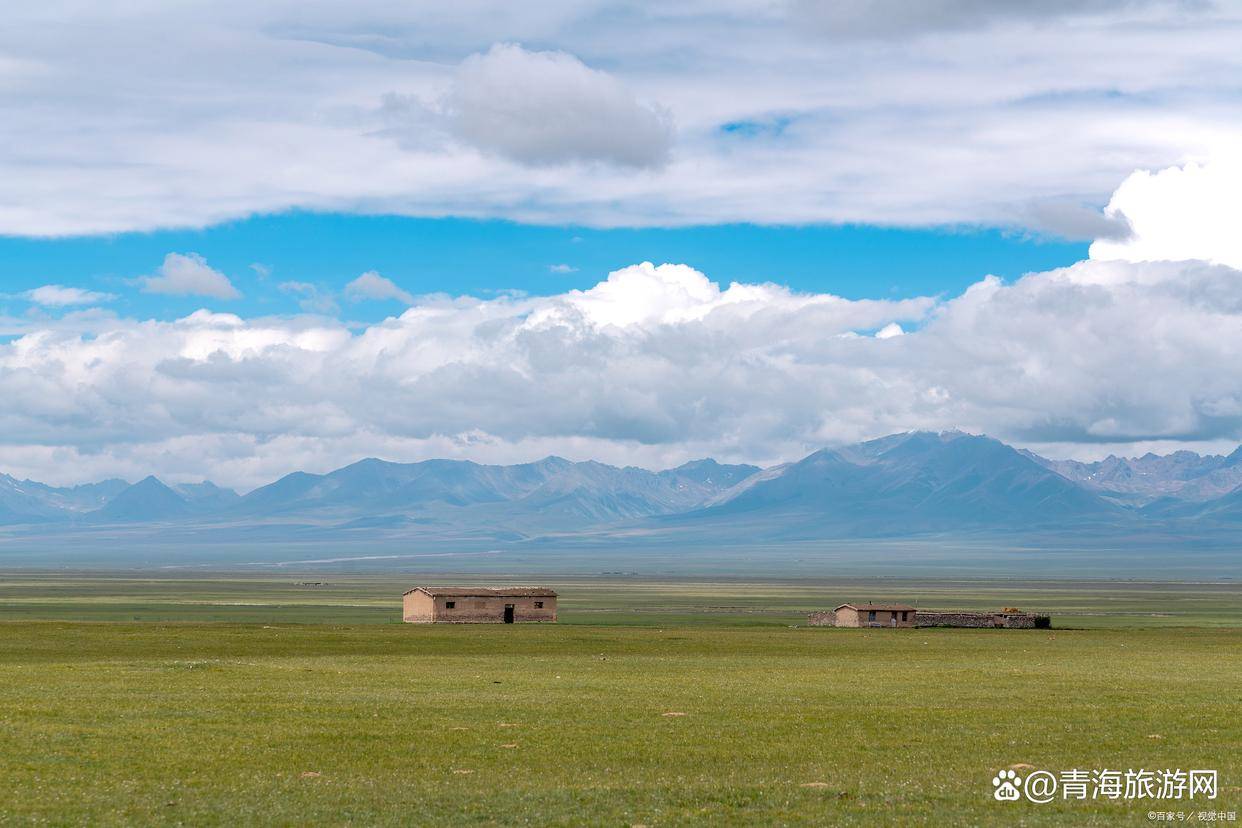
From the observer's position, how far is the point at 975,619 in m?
119

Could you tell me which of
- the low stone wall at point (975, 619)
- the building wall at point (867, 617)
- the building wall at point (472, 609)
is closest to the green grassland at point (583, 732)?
the building wall at point (472, 609)

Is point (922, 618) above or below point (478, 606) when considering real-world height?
below

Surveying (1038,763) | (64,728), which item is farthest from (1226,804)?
(64,728)

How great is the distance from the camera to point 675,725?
39781 millimetres

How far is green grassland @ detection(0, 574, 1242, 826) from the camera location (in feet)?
91.6

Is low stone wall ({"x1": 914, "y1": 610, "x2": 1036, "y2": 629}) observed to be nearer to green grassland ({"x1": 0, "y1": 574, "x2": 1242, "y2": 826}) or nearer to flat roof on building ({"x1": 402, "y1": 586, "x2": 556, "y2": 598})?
flat roof on building ({"x1": 402, "y1": 586, "x2": 556, "y2": 598})

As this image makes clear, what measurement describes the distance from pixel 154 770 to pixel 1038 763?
20080mm

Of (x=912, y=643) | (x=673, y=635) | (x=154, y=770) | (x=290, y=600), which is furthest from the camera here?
(x=290, y=600)

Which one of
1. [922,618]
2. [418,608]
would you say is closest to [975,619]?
[922,618]

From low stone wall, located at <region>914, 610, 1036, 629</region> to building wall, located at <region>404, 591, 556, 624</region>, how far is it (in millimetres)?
31243

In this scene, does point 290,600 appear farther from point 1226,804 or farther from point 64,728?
point 1226,804

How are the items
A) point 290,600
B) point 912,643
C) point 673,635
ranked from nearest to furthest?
point 912,643
point 673,635
point 290,600

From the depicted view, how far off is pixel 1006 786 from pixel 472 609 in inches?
3412

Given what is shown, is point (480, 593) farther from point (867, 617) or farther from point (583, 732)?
point (583, 732)
